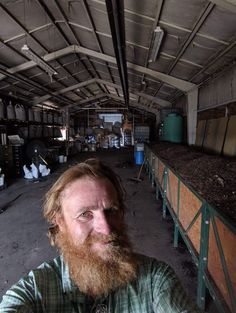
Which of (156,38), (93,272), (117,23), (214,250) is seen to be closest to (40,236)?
(214,250)

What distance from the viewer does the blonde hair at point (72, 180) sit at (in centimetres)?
110

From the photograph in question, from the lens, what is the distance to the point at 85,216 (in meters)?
1.02

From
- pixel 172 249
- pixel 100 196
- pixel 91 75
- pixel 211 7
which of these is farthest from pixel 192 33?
pixel 91 75

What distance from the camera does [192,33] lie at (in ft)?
13.9

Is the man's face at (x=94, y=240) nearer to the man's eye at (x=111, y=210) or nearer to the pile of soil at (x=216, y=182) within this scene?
the man's eye at (x=111, y=210)

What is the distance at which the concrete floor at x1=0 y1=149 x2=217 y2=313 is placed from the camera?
2852 mm

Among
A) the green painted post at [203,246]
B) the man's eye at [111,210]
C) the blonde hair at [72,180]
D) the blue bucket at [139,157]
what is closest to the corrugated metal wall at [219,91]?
the green painted post at [203,246]

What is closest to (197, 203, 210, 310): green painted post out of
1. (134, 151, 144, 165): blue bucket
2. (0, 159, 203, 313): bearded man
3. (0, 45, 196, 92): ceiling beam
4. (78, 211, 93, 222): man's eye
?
(0, 159, 203, 313): bearded man

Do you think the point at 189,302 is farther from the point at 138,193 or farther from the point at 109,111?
the point at 109,111

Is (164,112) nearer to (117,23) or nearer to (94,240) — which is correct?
(117,23)

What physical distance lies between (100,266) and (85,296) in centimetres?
12

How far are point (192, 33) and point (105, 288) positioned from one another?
4.39 m

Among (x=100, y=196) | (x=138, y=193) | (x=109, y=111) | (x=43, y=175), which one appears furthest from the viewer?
(x=109, y=111)

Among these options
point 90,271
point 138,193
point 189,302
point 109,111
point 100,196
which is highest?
point 109,111
